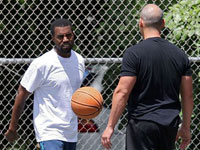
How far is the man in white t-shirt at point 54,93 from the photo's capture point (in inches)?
213

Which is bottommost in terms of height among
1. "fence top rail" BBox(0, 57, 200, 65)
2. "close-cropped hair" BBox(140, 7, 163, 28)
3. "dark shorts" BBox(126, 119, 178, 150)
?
"dark shorts" BBox(126, 119, 178, 150)

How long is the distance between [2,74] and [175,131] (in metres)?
2.63

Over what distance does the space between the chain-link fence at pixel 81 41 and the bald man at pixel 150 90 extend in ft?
6.02

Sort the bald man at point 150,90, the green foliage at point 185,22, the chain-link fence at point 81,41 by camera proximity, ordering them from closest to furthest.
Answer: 1. the bald man at point 150,90
2. the green foliage at point 185,22
3. the chain-link fence at point 81,41

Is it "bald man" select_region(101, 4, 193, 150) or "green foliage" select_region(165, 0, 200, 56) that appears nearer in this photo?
"bald man" select_region(101, 4, 193, 150)

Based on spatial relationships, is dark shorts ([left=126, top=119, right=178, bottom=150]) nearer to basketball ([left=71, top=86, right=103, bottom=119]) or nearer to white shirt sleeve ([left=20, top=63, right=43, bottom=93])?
basketball ([left=71, top=86, right=103, bottom=119])

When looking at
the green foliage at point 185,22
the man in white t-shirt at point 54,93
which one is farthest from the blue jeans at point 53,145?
the green foliage at point 185,22

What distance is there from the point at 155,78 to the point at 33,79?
1239 mm

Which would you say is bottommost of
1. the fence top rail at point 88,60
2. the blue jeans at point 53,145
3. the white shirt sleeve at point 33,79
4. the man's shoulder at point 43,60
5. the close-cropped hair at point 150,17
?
the blue jeans at point 53,145

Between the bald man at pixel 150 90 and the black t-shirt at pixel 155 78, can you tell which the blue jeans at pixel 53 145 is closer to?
the bald man at pixel 150 90

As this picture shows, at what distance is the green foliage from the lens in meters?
6.30

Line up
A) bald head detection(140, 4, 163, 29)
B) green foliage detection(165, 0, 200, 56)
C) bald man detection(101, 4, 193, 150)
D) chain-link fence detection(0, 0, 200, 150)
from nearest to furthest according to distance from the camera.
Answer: bald man detection(101, 4, 193, 150)
bald head detection(140, 4, 163, 29)
green foliage detection(165, 0, 200, 56)
chain-link fence detection(0, 0, 200, 150)

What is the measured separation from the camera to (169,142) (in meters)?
4.87

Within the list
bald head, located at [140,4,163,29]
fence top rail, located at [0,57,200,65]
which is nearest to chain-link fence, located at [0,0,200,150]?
fence top rail, located at [0,57,200,65]
